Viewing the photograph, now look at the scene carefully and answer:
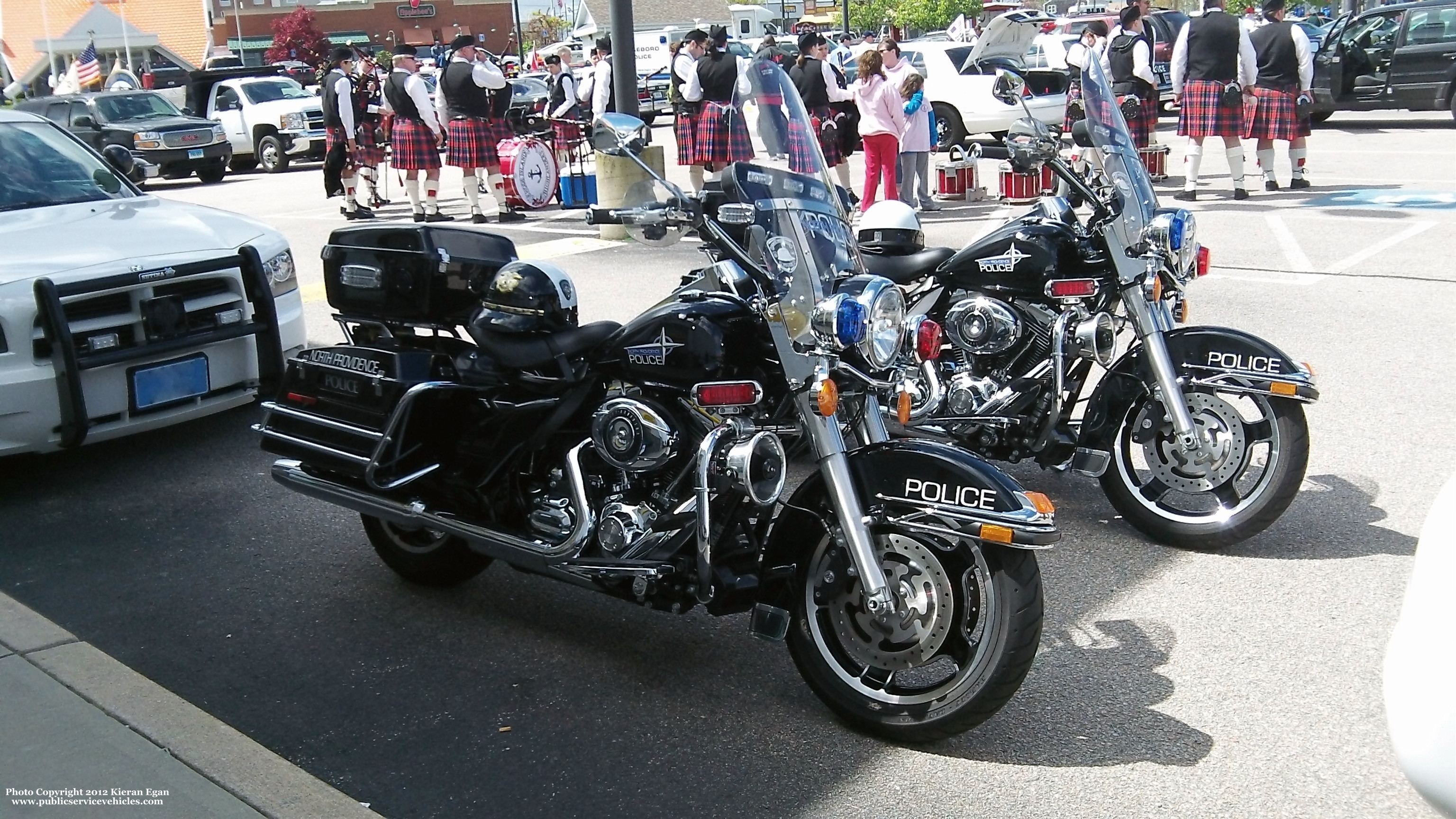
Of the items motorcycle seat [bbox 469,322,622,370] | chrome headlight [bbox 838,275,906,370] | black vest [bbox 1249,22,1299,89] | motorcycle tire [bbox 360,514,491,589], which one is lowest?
motorcycle tire [bbox 360,514,491,589]

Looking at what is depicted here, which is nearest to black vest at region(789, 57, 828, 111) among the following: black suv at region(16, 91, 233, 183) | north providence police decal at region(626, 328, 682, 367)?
north providence police decal at region(626, 328, 682, 367)

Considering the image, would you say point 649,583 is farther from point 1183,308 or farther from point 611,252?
point 611,252

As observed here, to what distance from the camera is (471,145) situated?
1444 cm

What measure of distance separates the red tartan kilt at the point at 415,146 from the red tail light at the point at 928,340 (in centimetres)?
1182

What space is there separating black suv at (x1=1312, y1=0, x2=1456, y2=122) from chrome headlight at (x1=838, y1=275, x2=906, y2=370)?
1726 centimetres

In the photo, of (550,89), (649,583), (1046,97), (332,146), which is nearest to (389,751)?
(649,583)

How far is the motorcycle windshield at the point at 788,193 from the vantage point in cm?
357

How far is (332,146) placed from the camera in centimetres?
1547

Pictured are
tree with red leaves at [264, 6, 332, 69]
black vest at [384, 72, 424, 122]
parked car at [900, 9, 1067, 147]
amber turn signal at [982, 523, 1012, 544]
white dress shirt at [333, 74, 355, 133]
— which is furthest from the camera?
tree with red leaves at [264, 6, 332, 69]

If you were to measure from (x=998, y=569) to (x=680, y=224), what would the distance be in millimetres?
1308

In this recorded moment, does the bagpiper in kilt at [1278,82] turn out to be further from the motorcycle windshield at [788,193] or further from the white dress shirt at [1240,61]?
the motorcycle windshield at [788,193]

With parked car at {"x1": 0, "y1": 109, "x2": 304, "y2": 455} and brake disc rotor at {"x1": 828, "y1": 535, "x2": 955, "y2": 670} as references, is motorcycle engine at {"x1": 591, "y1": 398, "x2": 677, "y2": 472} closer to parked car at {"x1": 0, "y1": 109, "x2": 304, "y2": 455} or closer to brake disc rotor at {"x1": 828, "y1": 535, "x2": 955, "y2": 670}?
brake disc rotor at {"x1": 828, "y1": 535, "x2": 955, "y2": 670}

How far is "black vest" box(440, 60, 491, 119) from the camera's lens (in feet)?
46.8

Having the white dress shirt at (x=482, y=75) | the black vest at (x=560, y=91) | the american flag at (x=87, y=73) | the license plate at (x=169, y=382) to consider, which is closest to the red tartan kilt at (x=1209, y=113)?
the white dress shirt at (x=482, y=75)
